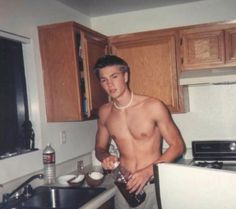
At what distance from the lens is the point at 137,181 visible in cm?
193

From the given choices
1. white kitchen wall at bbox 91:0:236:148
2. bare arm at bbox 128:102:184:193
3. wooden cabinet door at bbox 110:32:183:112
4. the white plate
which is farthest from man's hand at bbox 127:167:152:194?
white kitchen wall at bbox 91:0:236:148

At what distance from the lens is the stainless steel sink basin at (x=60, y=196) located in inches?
87.1

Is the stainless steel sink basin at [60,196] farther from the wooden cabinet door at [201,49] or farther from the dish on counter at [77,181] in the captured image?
the wooden cabinet door at [201,49]

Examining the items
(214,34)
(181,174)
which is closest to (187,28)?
(214,34)

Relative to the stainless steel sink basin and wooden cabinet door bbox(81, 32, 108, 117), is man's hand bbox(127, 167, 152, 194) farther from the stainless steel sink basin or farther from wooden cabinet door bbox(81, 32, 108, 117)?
wooden cabinet door bbox(81, 32, 108, 117)

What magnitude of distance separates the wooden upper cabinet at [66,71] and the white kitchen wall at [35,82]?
0.07 meters

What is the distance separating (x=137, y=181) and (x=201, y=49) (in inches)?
60.0

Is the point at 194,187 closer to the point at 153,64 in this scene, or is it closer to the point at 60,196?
the point at 60,196

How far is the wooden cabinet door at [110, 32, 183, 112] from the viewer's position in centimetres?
300

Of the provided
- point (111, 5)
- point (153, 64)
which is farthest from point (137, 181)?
point (111, 5)

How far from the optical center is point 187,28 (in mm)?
2994

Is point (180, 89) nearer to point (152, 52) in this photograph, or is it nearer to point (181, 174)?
point (152, 52)

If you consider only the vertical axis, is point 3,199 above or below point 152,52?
below

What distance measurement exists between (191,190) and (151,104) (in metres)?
1.56
